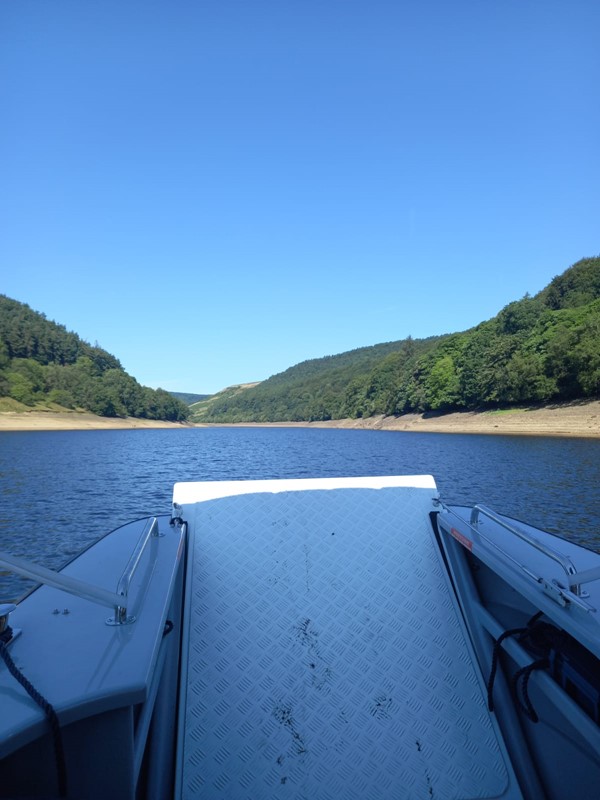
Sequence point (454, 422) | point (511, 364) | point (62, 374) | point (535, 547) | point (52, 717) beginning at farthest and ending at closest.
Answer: point (62, 374), point (454, 422), point (511, 364), point (535, 547), point (52, 717)

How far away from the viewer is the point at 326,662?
3.14 m

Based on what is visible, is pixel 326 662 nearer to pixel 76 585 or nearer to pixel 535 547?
pixel 535 547

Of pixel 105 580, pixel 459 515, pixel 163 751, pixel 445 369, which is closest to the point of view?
pixel 163 751

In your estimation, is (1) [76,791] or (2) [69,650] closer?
(1) [76,791]

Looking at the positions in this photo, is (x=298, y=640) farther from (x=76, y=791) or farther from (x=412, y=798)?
(x=76, y=791)

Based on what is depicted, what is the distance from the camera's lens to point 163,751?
2592mm

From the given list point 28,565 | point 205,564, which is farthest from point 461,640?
point 28,565

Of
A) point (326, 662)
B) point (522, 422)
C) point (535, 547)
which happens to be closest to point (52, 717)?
point (326, 662)

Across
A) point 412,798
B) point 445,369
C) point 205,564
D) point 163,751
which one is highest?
point 445,369

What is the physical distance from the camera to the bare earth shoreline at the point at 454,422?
45.6m

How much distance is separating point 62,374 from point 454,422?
76.2 m

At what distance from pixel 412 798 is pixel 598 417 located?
157 ft

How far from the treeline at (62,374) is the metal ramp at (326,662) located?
94.7 metres

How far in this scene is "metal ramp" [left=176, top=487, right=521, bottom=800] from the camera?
8.76ft
